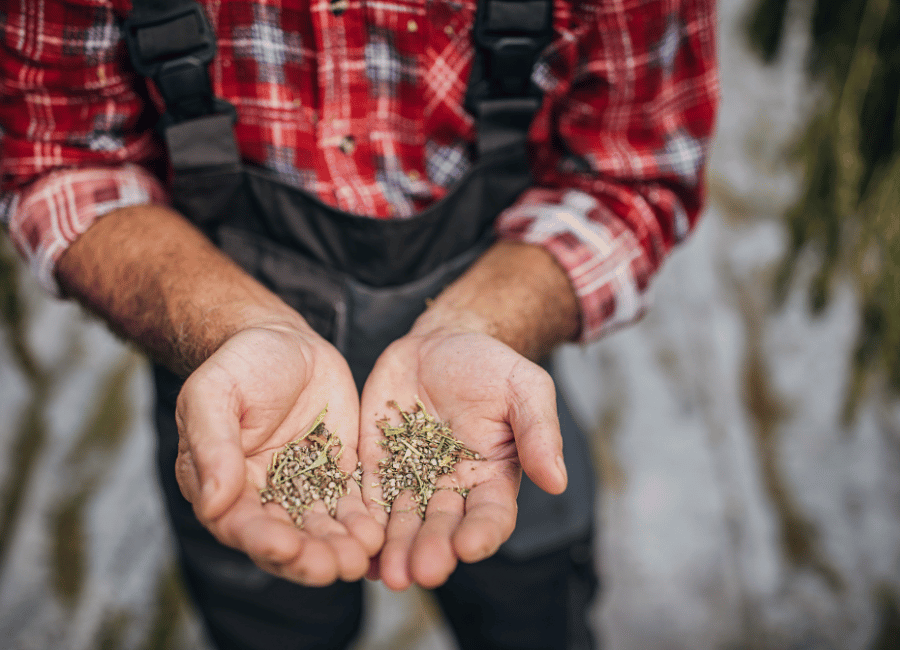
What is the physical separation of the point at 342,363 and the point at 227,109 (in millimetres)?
428

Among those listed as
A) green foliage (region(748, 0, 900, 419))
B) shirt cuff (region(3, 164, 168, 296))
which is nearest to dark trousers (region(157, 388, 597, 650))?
shirt cuff (region(3, 164, 168, 296))

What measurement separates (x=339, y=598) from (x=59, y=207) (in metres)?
0.87

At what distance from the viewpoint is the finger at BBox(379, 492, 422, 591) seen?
62 centimetres

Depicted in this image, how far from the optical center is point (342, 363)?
0.80m

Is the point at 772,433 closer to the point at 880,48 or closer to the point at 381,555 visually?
the point at 880,48

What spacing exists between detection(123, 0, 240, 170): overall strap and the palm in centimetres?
42

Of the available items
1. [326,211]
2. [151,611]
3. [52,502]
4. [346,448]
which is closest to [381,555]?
[346,448]

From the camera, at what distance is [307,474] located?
714 mm

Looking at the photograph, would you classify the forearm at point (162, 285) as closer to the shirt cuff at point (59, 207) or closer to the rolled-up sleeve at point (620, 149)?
the shirt cuff at point (59, 207)

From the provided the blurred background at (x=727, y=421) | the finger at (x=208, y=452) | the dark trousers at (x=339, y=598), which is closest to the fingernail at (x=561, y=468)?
the finger at (x=208, y=452)

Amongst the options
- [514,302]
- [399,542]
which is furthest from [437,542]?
[514,302]

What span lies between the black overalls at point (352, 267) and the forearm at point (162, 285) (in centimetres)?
7

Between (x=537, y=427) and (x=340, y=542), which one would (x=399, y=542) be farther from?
(x=537, y=427)

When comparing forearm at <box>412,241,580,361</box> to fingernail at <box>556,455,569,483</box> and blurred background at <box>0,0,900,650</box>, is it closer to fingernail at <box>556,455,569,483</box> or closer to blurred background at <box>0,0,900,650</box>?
fingernail at <box>556,455,569,483</box>
